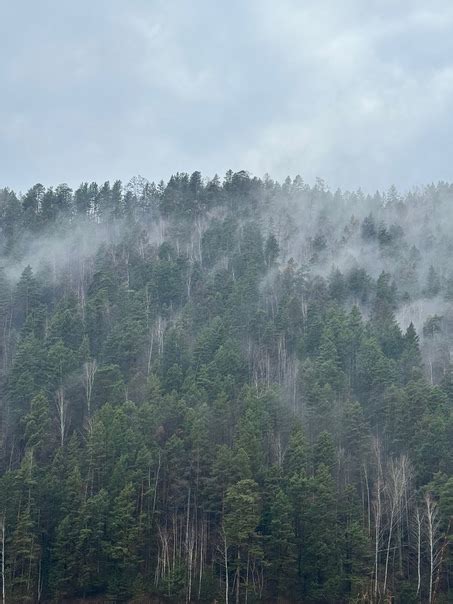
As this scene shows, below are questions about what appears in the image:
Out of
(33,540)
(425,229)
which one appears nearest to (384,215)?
(425,229)

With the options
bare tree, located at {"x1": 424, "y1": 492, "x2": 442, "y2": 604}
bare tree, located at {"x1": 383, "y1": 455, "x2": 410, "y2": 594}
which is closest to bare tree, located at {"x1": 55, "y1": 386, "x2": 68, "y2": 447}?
→ bare tree, located at {"x1": 383, "y1": 455, "x2": 410, "y2": 594}

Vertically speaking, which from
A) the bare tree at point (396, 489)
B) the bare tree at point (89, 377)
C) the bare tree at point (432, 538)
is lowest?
the bare tree at point (432, 538)

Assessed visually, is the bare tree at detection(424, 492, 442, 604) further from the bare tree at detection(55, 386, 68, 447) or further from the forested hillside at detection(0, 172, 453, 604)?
the bare tree at detection(55, 386, 68, 447)

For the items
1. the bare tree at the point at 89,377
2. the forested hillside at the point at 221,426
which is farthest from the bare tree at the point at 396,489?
the bare tree at the point at 89,377

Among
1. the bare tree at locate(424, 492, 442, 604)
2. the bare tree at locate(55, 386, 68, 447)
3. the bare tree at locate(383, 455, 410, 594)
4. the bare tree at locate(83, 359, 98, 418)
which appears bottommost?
the bare tree at locate(424, 492, 442, 604)

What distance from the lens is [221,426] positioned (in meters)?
69.2

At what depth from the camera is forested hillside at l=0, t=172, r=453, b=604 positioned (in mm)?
59469

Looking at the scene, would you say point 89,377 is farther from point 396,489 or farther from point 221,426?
point 396,489

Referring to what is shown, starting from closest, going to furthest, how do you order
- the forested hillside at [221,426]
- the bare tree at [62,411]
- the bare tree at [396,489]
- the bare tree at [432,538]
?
Answer: 1. the bare tree at [432,538]
2. the forested hillside at [221,426]
3. the bare tree at [396,489]
4. the bare tree at [62,411]

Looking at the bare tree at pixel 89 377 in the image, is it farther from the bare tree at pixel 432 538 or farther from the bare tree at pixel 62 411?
the bare tree at pixel 432 538

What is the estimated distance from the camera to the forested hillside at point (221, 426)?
59.5 meters

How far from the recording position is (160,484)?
66.4 meters

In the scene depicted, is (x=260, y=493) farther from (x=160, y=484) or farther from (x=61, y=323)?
(x=61, y=323)

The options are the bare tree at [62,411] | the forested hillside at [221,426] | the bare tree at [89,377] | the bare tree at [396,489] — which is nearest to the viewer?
the forested hillside at [221,426]
